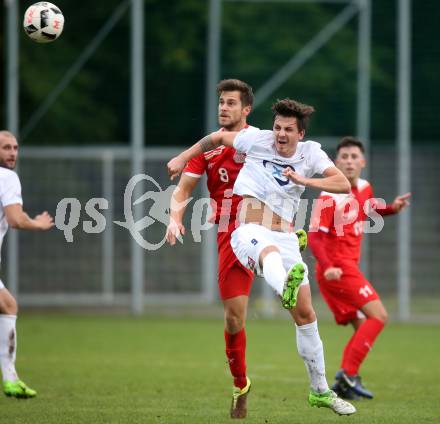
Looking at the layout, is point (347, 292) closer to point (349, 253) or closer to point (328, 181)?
point (349, 253)

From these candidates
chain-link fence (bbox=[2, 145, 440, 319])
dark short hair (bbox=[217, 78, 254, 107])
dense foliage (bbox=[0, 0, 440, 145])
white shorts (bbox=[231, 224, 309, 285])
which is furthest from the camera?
dense foliage (bbox=[0, 0, 440, 145])

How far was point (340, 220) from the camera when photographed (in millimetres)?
10008

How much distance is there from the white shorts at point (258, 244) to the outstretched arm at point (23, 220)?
1597 mm

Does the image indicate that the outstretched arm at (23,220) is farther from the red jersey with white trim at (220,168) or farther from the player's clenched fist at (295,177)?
the player's clenched fist at (295,177)

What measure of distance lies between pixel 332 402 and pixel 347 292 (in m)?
2.14

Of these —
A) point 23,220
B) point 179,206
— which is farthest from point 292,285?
point 23,220

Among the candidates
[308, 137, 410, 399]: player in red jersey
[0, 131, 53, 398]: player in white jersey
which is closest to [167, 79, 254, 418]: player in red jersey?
[0, 131, 53, 398]: player in white jersey

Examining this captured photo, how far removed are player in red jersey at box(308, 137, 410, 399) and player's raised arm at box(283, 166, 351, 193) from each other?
1.78 m

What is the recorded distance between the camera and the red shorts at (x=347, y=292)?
9.84 meters

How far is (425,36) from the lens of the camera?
19.0 metres

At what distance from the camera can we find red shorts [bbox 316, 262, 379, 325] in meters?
9.84

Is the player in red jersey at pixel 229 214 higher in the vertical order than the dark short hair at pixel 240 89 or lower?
lower

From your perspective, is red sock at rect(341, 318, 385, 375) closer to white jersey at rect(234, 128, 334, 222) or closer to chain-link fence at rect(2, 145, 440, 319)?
white jersey at rect(234, 128, 334, 222)

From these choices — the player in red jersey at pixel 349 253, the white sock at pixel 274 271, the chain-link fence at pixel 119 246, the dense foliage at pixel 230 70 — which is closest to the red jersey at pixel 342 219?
the player in red jersey at pixel 349 253
